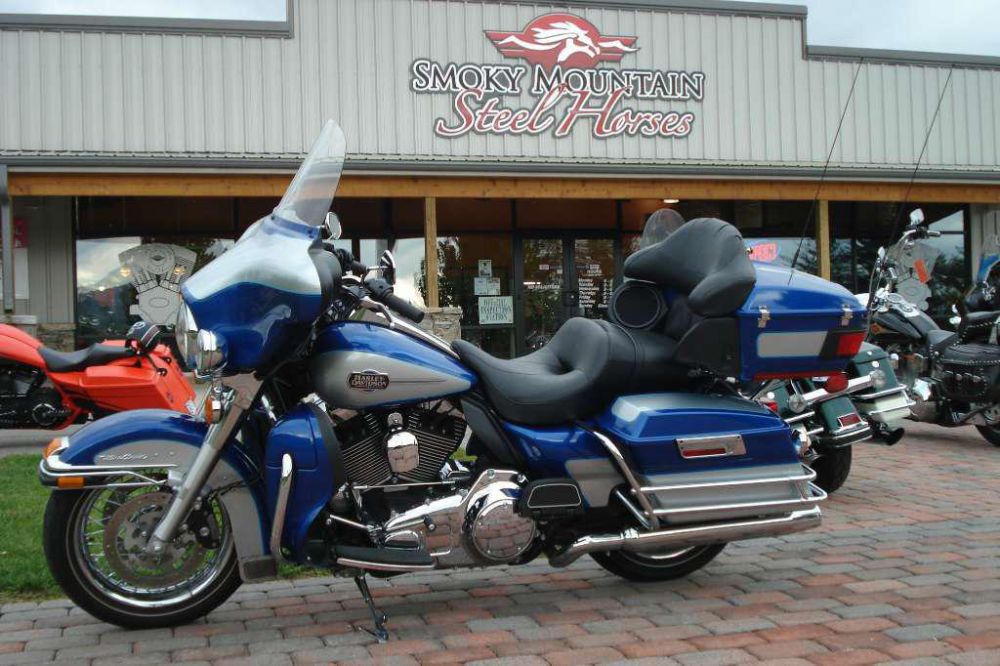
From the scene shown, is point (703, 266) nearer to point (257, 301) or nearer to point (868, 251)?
point (257, 301)

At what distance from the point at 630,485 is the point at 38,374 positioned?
586 centimetres

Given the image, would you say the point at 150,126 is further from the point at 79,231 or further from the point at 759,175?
the point at 759,175

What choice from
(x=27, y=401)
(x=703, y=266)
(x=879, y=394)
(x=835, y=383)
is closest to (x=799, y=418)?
(x=835, y=383)

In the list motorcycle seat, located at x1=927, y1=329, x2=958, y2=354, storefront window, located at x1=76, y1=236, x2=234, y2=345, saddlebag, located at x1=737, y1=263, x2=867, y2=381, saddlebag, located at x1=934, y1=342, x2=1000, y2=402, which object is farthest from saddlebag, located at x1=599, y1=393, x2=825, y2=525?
storefront window, located at x1=76, y1=236, x2=234, y2=345

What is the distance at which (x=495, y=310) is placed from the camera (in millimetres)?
14695

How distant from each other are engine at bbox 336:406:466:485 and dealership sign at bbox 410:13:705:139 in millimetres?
10241

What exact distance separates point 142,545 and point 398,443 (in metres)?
1.02

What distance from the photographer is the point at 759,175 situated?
555 inches

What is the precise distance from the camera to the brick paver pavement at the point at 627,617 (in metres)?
3.47

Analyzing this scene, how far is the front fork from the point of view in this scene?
3.52m

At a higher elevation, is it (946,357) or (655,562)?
(946,357)

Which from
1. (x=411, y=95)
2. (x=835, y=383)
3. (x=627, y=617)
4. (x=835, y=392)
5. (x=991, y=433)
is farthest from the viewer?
(x=411, y=95)

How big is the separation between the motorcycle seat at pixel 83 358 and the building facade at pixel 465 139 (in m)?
4.87

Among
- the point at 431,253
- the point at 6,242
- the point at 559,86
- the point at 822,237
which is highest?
the point at 559,86
